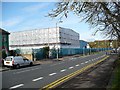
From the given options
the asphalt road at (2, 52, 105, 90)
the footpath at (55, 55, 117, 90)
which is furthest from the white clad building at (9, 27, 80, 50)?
the footpath at (55, 55, 117, 90)

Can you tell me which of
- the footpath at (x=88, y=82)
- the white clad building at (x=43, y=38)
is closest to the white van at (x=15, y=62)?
the footpath at (x=88, y=82)

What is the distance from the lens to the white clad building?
3664 inches

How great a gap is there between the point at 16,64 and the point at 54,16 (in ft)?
69.3

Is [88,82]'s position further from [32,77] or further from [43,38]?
[43,38]

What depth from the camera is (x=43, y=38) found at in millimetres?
98562

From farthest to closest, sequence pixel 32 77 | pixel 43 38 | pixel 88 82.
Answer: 1. pixel 43 38
2. pixel 32 77
3. pixel 88 82

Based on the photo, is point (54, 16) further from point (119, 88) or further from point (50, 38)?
point (50, 38)

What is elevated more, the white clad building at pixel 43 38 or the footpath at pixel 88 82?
the white clad building at pixel 43 38

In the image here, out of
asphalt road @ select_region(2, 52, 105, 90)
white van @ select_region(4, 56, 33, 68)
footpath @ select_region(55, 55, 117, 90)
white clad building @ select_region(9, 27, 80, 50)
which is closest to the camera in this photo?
footpath @ select_region(55, 55, 117, 90)

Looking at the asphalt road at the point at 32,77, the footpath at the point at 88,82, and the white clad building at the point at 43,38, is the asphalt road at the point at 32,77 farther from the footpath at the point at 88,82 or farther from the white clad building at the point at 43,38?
the white clad building at the point at 43,38

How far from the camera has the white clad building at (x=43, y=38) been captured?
9306 centimetres

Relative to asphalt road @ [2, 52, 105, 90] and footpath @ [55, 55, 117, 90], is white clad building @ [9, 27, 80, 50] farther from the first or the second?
footpath @ [55, 55, 117, 90]

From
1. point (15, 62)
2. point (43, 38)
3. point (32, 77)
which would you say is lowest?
point (32, 77)

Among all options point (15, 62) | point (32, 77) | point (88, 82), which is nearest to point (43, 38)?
point (15, 62)
